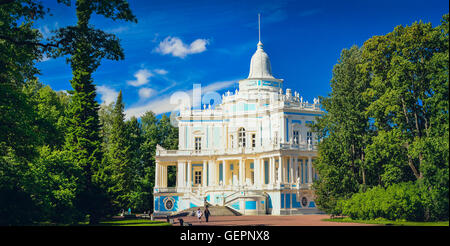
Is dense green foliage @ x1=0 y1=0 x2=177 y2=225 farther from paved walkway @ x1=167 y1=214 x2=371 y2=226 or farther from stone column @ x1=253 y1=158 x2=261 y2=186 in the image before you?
stone column @ x1=253 y1=158 x2=261 y2=186

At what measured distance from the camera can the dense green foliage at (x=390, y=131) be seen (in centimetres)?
2467

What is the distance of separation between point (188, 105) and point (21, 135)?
3628 cm

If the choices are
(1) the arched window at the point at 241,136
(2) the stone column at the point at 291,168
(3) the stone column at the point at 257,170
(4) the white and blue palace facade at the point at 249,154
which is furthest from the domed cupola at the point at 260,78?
(2) the stone column at the point at 291,168

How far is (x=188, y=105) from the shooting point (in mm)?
57344

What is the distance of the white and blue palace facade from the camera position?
45688 millimetres

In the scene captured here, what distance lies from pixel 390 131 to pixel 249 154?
2363cm

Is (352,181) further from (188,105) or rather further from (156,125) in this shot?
(156,125)

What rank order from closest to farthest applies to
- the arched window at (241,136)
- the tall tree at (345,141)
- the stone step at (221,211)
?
the tall tree at (345,141)
the stone step at (221,211)
the arched window at (241,136)

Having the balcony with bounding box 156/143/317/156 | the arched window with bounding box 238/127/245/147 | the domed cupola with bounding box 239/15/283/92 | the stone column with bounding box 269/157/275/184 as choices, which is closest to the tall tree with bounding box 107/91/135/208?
the balcony with bounding box 156/143/317/156

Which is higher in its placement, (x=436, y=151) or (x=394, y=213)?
(x=436, y=151)

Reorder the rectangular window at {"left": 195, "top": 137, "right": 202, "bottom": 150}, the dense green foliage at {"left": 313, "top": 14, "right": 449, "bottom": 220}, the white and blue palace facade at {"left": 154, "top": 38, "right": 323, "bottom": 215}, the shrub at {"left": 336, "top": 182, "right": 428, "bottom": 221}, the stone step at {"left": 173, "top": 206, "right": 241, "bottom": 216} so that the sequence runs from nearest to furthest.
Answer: the dense green foliage at {"left": 313, "top": 14, "right": 449, "bottom": 220}, the shrub at {"left": 336, "top": 182, "right": 428, "bottom": 221}, the stone step at {"left": 173, "top": 206, "right": 241, "bottom": 216}, the white and blue palace facade at {"left": 154, "top": 38, "right": 323, "bottom": 215}, the rectangular window at {"left": 195, "top": 137, "right": 202, "bottom": 150}

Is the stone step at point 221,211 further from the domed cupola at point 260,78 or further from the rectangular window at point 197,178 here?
the domed cupola at point 260,78

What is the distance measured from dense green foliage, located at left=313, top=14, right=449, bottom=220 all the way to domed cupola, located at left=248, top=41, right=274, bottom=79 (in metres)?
22.4
